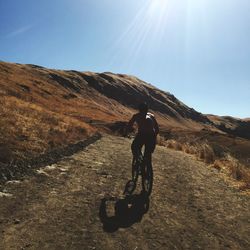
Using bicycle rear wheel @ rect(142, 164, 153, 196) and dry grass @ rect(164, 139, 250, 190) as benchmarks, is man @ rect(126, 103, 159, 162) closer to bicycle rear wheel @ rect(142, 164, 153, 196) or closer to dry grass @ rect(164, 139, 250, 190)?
bicycle rear wheel @ rect(142, 164, 153, 196)

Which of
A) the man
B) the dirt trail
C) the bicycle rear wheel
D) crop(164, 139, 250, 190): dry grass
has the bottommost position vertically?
the dirt trail

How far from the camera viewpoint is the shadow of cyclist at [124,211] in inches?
326

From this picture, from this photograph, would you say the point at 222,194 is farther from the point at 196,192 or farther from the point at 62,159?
the point at 62,159

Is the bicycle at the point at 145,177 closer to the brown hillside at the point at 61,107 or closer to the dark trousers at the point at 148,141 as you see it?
the dark trousers at the point at 148,141

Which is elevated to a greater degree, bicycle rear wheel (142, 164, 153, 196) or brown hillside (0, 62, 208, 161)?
brown hillside (0, 62, 208, 161)

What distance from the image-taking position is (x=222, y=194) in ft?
42.1

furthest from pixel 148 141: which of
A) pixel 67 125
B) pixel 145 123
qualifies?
pixel 67 125

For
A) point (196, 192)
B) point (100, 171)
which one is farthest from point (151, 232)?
point (100, 171)

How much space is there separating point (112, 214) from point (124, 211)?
1.82ft

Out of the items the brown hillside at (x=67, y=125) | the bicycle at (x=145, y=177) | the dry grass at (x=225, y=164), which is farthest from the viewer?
the brown hillside at (x=67, y=125)

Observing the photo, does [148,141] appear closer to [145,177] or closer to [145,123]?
[145,123]

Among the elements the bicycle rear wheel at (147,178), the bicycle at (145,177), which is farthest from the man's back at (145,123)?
the bicycle rear wheel at (147,178)

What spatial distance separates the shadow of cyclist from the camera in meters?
8.27

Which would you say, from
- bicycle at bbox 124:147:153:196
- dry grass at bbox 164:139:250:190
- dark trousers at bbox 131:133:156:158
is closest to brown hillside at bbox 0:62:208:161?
bicycle at bbox 124:147:153:196
